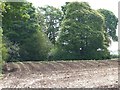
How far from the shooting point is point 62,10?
37781 millimetres

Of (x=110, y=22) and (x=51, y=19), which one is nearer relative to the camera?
(x=51, y=19)

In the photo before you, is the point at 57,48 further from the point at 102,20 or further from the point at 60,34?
the point at 102,20

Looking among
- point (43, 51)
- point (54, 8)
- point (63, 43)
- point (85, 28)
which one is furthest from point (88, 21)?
point (54, 8)

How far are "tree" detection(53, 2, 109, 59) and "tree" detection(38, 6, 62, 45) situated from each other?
17.0ft

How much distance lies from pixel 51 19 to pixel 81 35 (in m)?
8.67

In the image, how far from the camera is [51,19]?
38.6 meters

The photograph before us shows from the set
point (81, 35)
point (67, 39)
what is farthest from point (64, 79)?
point (81, 35)

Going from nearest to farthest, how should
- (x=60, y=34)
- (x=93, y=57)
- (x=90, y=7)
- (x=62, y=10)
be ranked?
(x=93, y=57)
(x=60, y=34)
(x=90, y=7)
(x=62, y=10)

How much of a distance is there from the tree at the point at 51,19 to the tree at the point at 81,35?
5194mm

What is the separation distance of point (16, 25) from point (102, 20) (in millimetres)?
8409

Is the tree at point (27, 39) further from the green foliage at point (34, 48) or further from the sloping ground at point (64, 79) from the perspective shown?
the sloping ground at point (64, 79)

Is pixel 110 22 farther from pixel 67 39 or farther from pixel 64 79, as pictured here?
pixel 64 79

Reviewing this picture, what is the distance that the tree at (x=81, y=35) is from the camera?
29.7 metres

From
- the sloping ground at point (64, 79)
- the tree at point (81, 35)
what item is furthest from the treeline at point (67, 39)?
the sloping ground at point (64, 79)
